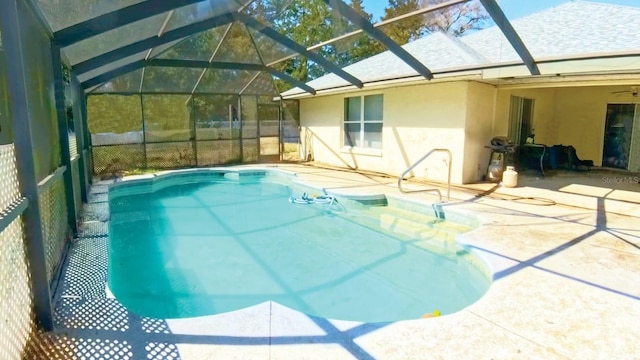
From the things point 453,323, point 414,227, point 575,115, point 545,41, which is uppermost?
point 545,41

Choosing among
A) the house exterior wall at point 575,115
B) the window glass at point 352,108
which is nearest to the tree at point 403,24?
the window glass at point 352,108

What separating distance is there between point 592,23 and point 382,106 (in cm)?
486

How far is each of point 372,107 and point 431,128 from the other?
231 cm

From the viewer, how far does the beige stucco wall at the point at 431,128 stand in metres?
8.45

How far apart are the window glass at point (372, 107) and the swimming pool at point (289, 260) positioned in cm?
378

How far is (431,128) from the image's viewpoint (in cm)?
911

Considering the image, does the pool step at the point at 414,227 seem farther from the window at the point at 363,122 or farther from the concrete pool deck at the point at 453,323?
the window at the point at 363,122

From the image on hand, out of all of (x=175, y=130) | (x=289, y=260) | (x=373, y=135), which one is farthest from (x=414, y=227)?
(x=175, y=130)

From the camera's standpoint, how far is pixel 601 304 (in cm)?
319

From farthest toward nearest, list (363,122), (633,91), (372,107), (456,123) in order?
1. (363,122)
2. (372,107)
3. (633,91)
4. (456,123)

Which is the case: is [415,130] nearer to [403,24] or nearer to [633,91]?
[633,91]

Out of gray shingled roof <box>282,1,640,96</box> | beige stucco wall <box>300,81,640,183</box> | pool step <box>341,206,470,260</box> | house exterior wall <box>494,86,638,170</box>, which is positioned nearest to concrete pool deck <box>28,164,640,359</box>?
pool step <box>341,206,470,260</box>

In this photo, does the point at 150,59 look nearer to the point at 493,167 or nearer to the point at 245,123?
the point at 245,123

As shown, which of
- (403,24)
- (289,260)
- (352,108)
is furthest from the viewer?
(403,24)
